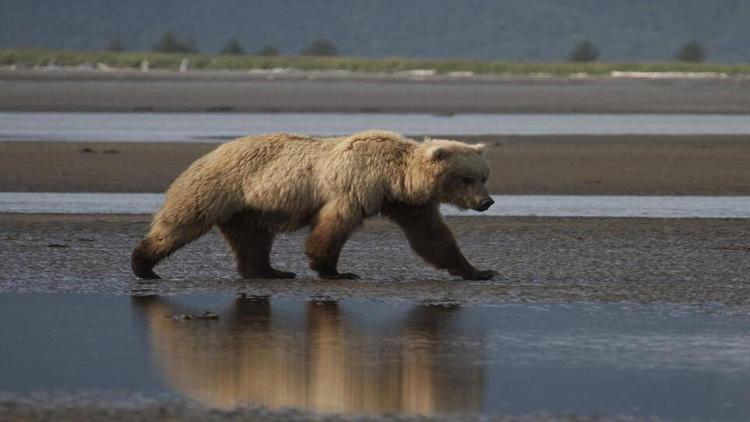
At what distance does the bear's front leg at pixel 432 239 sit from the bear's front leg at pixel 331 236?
467mm

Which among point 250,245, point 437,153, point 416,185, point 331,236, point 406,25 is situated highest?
point 406,25

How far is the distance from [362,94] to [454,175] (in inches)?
1462

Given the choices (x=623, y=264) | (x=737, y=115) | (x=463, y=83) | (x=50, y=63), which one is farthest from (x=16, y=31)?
(x=623, y=264)

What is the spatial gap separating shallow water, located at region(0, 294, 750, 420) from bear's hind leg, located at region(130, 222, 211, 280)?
1.02 metres

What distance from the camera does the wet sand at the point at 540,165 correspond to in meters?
20.5

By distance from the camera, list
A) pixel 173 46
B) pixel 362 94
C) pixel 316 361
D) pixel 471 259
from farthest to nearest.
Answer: pixel 173 46, pixel 362 94, pixel 471 259, pixel 316 361

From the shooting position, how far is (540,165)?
23188mm

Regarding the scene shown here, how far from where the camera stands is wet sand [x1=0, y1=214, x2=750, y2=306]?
1114 centimetres

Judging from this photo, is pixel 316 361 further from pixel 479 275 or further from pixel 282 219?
pixel 282 219

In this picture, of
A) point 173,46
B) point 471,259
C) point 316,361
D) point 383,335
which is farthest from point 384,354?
point 173,46

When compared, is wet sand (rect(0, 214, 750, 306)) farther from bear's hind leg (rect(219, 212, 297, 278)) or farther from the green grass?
the green grass

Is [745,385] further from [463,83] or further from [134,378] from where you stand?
[463,83]

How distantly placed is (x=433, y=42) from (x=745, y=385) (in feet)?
495

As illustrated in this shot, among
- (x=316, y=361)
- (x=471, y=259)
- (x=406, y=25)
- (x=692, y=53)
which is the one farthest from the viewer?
(x=406, y=25)
